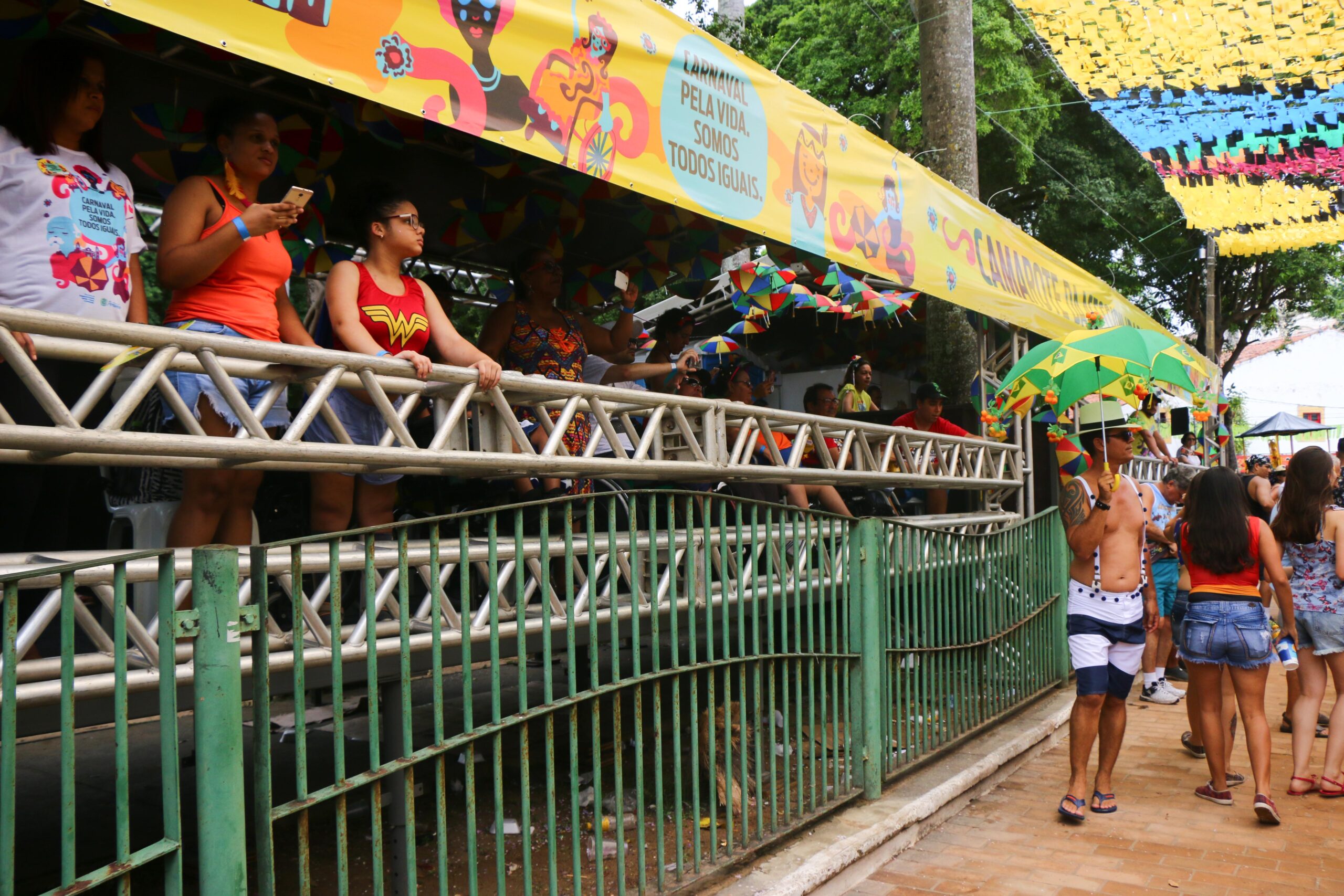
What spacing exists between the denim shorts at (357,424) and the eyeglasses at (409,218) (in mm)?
798

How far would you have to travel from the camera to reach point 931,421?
845 cm

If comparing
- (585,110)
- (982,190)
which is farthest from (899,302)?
(982,190)

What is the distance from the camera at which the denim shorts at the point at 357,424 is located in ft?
12.5

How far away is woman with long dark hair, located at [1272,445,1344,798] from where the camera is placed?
555 cm

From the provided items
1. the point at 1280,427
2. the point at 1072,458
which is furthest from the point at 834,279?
the point at 1280,427

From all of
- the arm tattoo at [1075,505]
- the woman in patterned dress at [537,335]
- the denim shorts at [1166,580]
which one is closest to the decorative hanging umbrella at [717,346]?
the woman in patterned dress at [537,335]

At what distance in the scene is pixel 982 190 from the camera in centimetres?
1906

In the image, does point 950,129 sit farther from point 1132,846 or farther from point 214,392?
point 214,392

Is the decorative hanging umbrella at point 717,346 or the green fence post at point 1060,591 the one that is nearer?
the decorative hanging umbrella at point 717,346

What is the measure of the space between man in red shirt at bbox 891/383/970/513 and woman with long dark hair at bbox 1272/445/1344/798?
2.81m

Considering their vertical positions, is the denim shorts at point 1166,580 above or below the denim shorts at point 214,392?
below

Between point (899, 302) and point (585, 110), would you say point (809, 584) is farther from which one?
point (899, 302)

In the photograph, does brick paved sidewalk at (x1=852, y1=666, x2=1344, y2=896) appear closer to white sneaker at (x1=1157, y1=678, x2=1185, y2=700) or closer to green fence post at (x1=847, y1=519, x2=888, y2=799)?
green fence post at (x1=847, y1=519, x2=888, y2=799)

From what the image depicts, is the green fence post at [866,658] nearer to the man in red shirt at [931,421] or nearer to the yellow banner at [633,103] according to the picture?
the yellow banner at [633,103]
